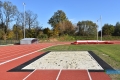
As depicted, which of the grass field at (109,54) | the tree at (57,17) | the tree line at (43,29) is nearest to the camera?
the grass field at (109,54)

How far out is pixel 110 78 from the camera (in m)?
7.08

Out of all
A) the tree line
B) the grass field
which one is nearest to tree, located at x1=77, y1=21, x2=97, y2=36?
the tree line

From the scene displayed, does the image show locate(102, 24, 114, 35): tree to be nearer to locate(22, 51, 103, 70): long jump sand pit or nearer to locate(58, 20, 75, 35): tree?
locate(58, 20, 75, 35): tree

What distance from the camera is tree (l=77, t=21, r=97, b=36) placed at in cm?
7554

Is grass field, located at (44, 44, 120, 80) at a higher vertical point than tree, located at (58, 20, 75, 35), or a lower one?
lower

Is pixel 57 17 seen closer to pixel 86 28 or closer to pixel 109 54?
pixel 86 28

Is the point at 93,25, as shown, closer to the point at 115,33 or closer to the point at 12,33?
A: the point at 115,33

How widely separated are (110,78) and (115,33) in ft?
235

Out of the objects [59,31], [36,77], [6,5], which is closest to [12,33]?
[6,5]

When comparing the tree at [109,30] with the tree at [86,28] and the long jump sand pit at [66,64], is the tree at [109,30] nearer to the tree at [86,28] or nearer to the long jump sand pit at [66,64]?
the tree at [86,28]

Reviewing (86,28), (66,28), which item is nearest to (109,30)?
(86,28)

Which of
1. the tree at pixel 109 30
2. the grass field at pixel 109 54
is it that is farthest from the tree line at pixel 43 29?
the grass field at pixel 109 54

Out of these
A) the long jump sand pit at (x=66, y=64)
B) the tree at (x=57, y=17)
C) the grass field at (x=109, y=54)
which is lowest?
the long jump sand pit at (x=66, y=64)

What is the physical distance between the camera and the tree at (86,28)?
75537 millimetres
